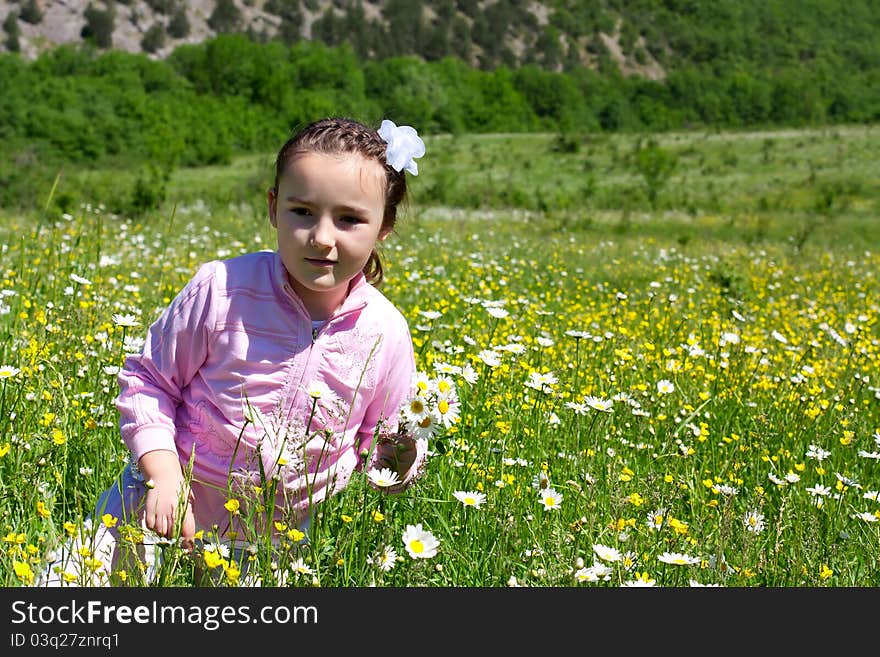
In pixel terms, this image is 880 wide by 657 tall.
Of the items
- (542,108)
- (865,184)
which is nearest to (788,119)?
(542,108)

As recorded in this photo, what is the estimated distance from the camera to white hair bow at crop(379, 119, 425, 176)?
224 centimetres

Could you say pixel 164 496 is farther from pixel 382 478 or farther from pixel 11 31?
pixel 11 31

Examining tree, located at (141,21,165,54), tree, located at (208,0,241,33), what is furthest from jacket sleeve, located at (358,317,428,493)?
tree, located at (208,0,241,33)

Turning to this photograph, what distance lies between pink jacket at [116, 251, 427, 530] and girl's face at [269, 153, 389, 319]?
0.44ft

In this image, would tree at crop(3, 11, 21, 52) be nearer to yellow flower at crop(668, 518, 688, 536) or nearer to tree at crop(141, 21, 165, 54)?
tree at crop(141, 21, 165, 54)

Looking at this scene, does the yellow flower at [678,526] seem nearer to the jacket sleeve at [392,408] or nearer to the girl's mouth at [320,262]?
the jacket sleeve at [392,408]

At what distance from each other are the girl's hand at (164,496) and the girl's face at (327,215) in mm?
534

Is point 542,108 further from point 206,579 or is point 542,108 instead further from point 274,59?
point 206,579

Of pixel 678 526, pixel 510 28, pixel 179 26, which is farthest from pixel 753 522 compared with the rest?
pixel 510 28

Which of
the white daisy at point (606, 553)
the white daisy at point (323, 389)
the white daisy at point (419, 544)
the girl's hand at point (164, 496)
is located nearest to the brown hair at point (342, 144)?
the white daisy at point (323, 389)

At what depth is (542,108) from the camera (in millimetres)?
85250

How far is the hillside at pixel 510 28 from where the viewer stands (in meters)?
95.5

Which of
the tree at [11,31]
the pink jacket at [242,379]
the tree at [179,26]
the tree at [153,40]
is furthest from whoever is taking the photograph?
the tree at [179,26]

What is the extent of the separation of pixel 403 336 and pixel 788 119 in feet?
288
